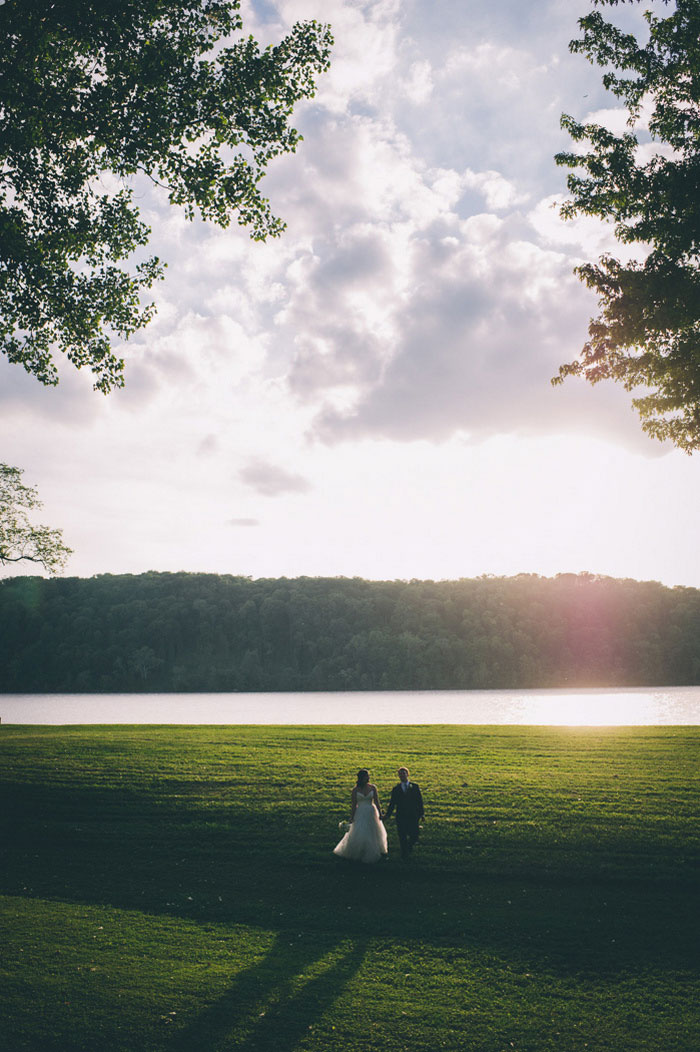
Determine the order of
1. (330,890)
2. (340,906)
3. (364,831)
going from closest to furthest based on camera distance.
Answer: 1. (340,906)
2. (330,890)
3. (364,831)

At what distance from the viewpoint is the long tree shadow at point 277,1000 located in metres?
8.02

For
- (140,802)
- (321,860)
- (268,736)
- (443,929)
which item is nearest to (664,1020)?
(443,929)

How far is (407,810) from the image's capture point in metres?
15.7

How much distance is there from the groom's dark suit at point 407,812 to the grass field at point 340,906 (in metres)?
0.54

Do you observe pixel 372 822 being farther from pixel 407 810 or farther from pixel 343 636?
pixel 343 636

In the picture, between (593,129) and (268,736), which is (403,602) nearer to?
(268,736)

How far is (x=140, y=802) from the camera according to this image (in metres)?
20.2

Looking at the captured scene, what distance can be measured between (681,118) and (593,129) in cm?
251

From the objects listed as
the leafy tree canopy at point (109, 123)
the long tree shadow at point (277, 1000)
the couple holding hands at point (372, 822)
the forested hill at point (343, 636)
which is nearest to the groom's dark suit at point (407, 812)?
the couple holding hands at point (372, 822)

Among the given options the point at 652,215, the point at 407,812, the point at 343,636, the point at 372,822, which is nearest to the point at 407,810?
the point at 407,812

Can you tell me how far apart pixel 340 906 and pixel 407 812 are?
9.92 feet

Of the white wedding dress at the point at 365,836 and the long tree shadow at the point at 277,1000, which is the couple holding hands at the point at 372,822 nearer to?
the white wedding dress at the point at 365,836

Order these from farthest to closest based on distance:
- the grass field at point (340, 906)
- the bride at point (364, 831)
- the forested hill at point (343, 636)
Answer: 1. the forested hill at point (343, 636)
2. the bride at point (364, 831)
3. the grass field at point (340, 906)

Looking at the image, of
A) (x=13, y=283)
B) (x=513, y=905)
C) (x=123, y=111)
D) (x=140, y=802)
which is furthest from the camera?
(x=140, y=802)
